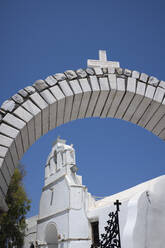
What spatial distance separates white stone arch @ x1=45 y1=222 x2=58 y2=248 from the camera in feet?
45.9

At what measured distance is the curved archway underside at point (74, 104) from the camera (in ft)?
10.1

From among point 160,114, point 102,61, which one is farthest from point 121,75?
point 160,114

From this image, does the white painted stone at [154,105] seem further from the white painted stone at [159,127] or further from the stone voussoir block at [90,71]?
the stone voussoir block at [90,71]

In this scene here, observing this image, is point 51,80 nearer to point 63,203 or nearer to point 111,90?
point 111,90

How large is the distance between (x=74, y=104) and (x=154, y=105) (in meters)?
1.23

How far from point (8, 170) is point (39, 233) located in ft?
43.2

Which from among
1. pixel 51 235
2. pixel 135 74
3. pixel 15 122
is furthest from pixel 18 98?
pixel 51 235

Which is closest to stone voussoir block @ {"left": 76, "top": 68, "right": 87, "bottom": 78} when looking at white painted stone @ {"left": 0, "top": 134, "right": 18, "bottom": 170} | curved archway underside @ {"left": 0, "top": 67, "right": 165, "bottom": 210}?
curved archway underside @ {"left": 0, "top": 67, "right": 165, "bottom": 210}

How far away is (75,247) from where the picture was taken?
11.6 metres

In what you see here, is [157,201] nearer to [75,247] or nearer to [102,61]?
[102,61]

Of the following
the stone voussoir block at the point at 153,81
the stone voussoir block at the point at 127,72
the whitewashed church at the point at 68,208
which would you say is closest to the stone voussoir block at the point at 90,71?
the stone voussoir block at the point at 127,72

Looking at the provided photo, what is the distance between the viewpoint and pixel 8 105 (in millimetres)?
3184

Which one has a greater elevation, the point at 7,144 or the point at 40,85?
the point at 40,85

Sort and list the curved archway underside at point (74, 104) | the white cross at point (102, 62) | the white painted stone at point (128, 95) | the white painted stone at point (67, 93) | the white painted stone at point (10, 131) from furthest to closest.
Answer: the white cross at point (102, 62), the white painted stone at point (128, 95), the white painted stone at point (67, 93), the curved archway underside at point (74, 104), the white painted stone at point (10, 131)
